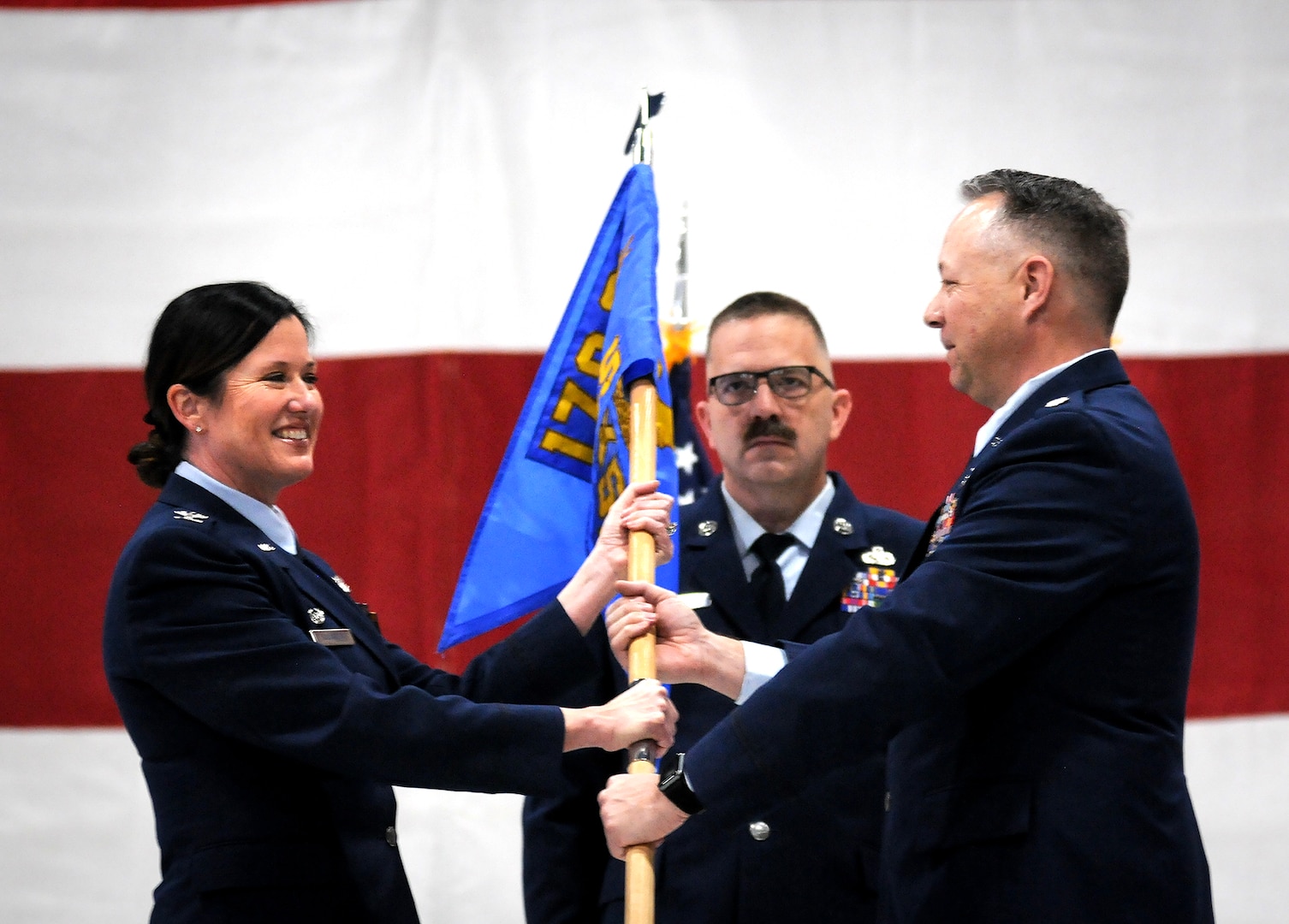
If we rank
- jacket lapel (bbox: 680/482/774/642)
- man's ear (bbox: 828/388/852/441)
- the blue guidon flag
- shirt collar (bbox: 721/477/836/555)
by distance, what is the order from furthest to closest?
1. man's ear (bbox: 828/388/852/441)
2. shirt collar (bbox: 721/477/836/555)
3. jacket lapel (bbox: 680/482/774/642)
4. the blue guidon flag

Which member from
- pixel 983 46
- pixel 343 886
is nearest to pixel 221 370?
pixel 343 886

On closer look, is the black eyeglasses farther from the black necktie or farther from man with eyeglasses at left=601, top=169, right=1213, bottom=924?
man with eyeglasses at left=601, top=169, right=1213, bottom=924

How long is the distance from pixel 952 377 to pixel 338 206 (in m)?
1.94

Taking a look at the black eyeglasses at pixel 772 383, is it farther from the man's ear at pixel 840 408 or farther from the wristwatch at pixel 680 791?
the wristwatch at pixel 680 791

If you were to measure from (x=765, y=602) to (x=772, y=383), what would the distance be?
1.41ft

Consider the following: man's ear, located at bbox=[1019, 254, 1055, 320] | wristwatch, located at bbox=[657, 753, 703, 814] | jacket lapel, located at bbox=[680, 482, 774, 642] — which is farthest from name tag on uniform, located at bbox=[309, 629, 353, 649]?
man's ear, located at bbox=[1019, 254, 1055, 320]

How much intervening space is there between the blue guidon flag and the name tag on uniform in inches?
14.0

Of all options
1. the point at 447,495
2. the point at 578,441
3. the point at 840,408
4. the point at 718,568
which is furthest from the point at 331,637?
the point at 447,495

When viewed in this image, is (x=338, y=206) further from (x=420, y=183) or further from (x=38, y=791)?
(x=38, y=791)

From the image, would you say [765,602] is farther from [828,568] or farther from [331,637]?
[331,637]

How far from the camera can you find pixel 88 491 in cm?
342

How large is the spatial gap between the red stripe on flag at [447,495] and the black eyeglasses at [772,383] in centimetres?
70

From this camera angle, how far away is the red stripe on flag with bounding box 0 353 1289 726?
329 centimetres

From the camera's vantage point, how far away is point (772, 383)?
2578mm
